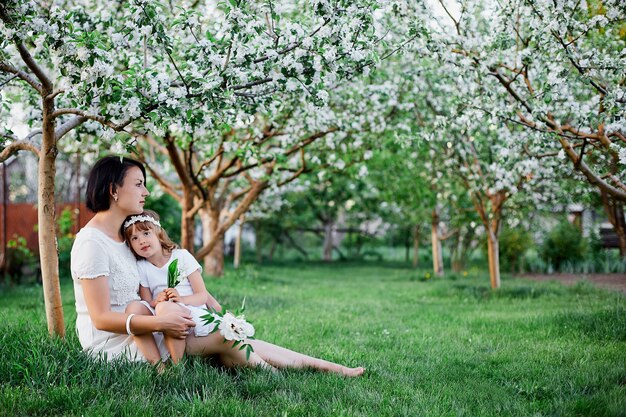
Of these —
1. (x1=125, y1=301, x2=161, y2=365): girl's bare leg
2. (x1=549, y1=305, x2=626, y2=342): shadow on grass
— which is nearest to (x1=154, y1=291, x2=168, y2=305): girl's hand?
(x1=125, y1=301, x2=161, y2=365): girl's bare leg

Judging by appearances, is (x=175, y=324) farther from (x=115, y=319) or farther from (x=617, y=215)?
(x=617, y=215)

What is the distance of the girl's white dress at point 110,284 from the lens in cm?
428

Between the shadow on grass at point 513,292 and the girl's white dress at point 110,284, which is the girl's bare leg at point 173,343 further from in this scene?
the shadow on grass at point 513,292

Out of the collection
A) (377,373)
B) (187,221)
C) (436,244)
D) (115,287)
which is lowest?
(377,373)

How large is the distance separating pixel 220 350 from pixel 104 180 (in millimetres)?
1650

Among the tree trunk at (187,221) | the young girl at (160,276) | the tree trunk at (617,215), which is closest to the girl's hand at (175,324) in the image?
the young girl at (160,276)

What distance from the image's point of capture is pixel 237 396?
4102 millimetres

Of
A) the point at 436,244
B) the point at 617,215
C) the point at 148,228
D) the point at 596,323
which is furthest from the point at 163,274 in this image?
the point at 617,215

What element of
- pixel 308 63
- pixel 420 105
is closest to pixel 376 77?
pixel 420 105

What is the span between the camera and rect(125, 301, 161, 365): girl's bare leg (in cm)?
433

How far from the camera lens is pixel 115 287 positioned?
174 inches

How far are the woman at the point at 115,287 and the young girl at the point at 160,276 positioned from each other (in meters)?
0.08

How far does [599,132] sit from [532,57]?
100 centimetres

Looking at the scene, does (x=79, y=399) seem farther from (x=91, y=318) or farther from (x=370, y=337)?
(x=370, y=337)
